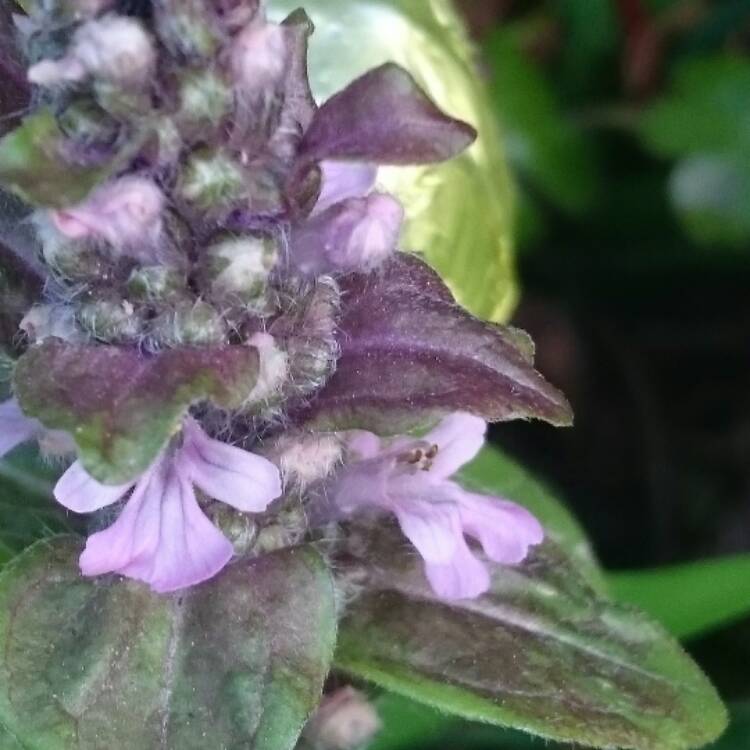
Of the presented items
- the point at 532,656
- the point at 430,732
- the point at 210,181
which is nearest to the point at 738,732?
the point at 430,732

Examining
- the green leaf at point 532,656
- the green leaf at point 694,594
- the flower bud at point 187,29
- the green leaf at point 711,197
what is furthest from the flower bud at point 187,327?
the green leaf at point 711,197

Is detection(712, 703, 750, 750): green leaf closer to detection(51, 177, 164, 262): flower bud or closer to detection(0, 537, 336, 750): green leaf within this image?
detection(0, 537, 336, 750): green leaf

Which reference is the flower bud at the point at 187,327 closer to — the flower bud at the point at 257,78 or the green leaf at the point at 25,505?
the flower bud at the point at 257,78

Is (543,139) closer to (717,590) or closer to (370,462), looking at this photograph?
(717,590)

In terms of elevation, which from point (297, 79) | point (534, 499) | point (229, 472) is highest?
point (297, 79)

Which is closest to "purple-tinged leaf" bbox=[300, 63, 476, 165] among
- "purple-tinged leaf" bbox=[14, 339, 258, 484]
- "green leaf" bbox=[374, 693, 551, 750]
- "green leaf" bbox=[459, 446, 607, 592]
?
"purple-tinged leaf" bbox=[14, 339, 258, 484]

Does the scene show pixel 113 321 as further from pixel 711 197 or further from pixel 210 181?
pixel 711 197

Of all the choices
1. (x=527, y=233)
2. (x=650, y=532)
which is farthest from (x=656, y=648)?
(x=527, y=233)
